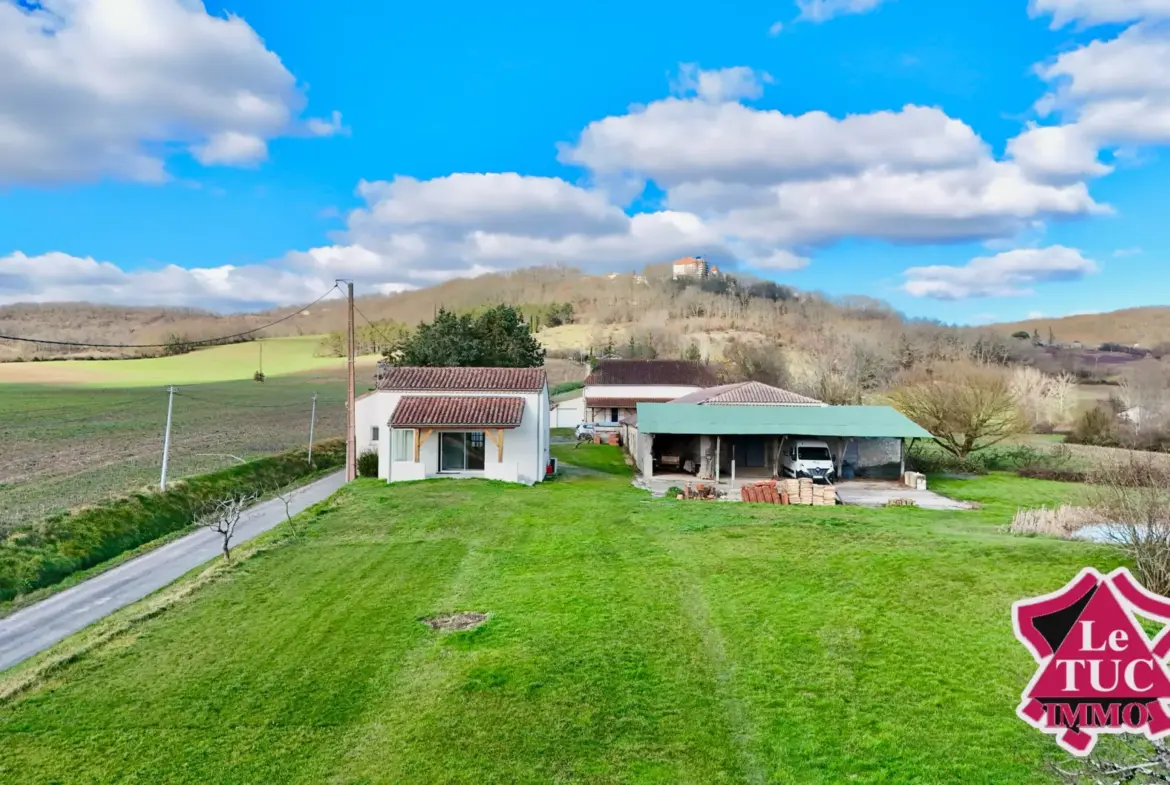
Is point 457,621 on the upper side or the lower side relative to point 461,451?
lower

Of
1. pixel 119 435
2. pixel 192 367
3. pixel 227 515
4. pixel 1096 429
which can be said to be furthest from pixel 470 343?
pixel 192 367

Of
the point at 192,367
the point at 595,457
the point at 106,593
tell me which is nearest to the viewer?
the point at 106,593

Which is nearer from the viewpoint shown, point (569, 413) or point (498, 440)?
point (498, 440)

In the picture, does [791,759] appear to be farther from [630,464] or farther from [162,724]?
[630,464]

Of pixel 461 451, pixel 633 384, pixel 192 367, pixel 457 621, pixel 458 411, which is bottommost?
pixel 457 621

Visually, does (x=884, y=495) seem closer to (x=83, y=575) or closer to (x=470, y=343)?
(x=83, y=575)

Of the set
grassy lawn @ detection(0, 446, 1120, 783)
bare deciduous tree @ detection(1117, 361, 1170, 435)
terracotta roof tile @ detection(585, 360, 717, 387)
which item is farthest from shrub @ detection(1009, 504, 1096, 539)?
terracotta roof tile @ detection(585, 360, 717, 387)

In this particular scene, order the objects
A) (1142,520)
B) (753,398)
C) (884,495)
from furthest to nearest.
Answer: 1. (753,398)
2. (884,495)
3. (1142,520)
